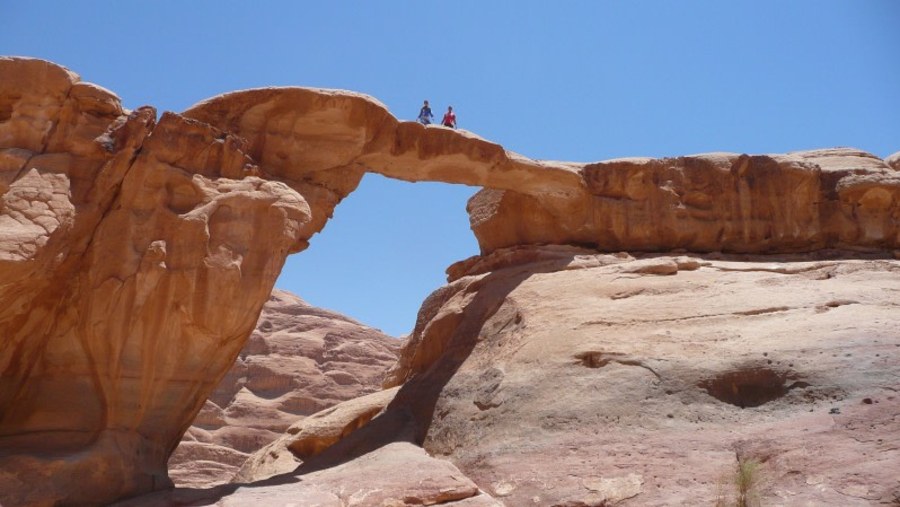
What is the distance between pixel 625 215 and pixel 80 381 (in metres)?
10.3

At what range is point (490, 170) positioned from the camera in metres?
15.6

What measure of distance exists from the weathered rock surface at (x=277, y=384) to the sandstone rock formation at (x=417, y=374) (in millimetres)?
14846

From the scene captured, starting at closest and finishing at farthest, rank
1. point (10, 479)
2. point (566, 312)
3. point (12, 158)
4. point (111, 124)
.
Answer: point (10, 479), point (12, 158), point (111, 124), point (566, 312)

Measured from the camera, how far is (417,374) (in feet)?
52.2

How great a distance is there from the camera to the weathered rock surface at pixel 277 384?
1091 inches

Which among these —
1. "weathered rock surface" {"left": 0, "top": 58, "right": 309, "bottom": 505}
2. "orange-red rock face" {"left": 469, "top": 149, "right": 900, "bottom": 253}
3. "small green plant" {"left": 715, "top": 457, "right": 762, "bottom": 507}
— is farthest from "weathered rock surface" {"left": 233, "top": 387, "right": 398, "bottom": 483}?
"small green plant" {"left": 715, "top": 457, "right": 762, "bottom": 507}

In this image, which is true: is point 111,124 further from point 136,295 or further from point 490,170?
point 490,170

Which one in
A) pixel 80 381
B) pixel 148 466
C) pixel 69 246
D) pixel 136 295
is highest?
pixel 69 246

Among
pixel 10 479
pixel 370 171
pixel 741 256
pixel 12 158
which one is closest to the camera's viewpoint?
pixel 10 479

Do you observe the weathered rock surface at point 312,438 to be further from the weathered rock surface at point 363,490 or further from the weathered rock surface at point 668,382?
the weathered rock surface at point 363,490

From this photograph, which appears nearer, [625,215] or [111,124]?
[111,124]

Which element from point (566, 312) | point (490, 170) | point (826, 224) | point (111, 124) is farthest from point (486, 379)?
point (826, 224)

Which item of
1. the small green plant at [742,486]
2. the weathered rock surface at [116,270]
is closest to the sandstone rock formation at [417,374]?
the weathered rock surface at [116,270]

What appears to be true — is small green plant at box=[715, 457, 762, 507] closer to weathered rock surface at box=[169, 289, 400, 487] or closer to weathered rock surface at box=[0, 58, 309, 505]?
weathered rock surface at box=[0, 58, 309, 505]
